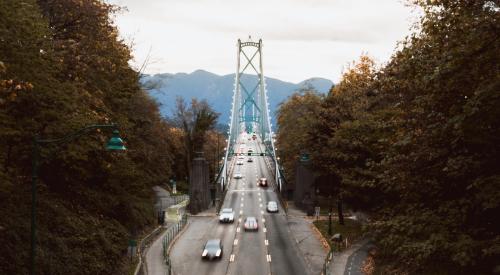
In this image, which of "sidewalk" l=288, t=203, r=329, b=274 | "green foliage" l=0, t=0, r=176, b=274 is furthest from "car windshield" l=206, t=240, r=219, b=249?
"green foliage" l=0, t=0, r=176, b=274

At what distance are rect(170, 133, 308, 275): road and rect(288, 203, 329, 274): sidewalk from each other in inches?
21.0

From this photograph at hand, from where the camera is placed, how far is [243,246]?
38.2 meters

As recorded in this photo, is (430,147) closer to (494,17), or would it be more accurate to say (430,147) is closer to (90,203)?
(494,17)

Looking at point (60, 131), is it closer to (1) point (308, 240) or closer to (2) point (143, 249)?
(2) point (143, 249)

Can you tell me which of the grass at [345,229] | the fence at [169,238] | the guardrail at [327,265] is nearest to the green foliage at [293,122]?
the grass at [345,229]

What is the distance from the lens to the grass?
3881cm

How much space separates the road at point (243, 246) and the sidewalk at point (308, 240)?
533 mm

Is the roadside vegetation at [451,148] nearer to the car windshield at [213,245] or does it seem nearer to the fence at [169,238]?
the fence at [169,238]

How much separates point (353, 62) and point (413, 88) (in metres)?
33.2

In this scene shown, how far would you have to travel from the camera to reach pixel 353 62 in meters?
50.6

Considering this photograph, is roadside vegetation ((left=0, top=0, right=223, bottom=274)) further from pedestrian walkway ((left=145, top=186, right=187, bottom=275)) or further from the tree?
the tree

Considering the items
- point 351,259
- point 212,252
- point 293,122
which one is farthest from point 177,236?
point 293,122

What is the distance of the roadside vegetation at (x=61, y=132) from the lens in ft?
53.2

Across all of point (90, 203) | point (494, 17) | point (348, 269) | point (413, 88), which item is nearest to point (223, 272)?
point (348, 269)
